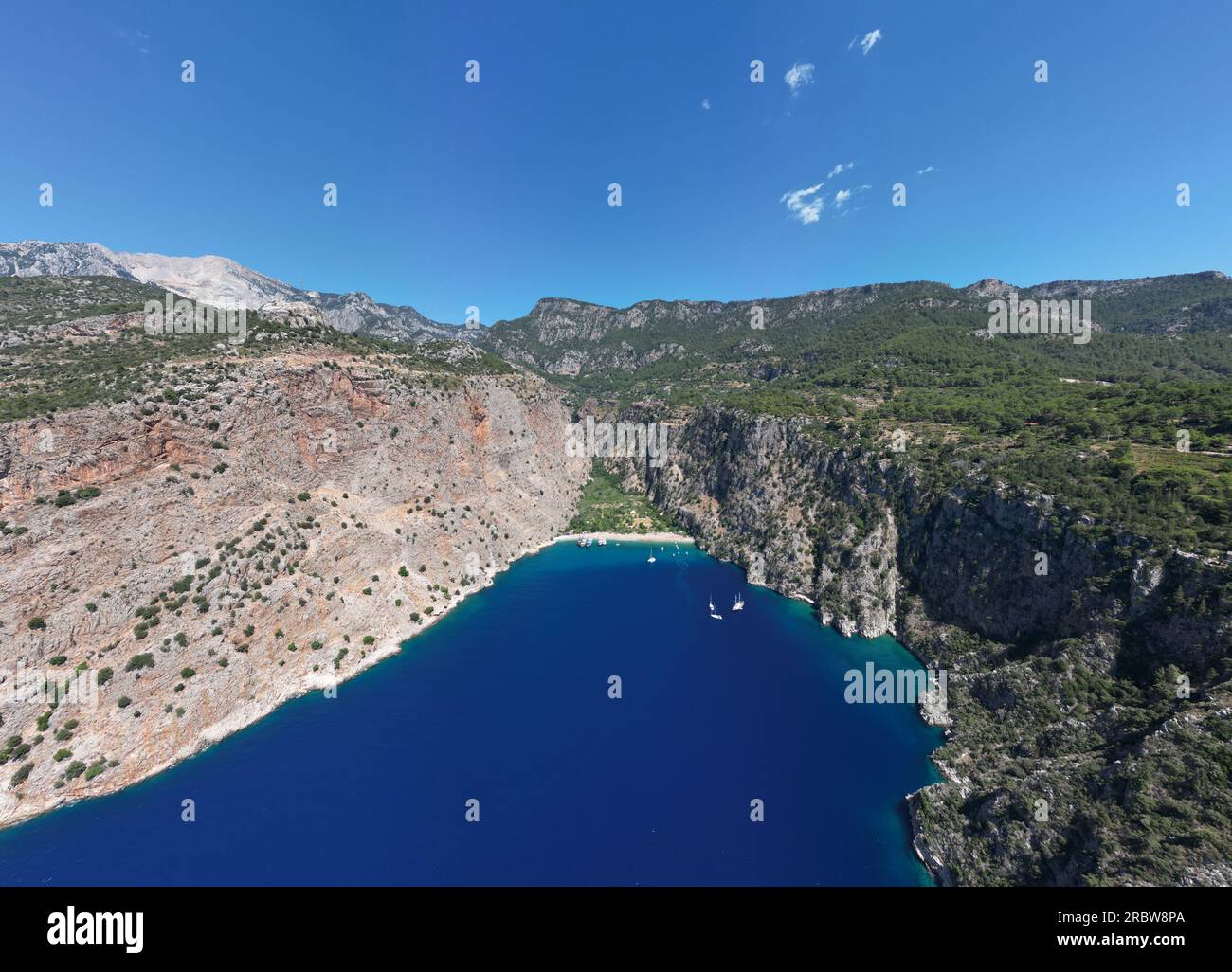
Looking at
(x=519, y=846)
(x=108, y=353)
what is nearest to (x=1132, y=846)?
(x=519, y=846)

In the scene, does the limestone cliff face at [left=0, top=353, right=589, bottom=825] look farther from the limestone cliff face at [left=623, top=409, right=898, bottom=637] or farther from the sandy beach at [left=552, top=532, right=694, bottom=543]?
the limestone cliff face at [left=623, top=409, right=898, bottom=637]

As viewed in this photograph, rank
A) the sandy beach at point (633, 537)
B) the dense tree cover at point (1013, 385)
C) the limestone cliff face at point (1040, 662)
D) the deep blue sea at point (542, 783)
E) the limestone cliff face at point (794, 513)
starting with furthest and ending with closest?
the sandy beach at point (633, 537), the limestone cliff face at point (794, 513), the dense tree cover at point (1013, 385), the deep blue sea at point (542, 783), the limestone cliff face at point (1040, 662)

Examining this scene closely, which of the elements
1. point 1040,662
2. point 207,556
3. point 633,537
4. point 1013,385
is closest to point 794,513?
point 633,537

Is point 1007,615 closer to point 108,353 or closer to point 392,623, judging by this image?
point 392,623

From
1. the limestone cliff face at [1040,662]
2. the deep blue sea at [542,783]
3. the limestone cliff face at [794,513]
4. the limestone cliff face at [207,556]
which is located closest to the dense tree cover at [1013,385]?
the limestone cliff face at [1040,662]

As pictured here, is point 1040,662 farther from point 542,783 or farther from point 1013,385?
point 1013,385

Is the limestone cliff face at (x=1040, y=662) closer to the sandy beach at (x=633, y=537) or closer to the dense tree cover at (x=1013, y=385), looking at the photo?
the dense tree cover at (x=1013, y=385)
